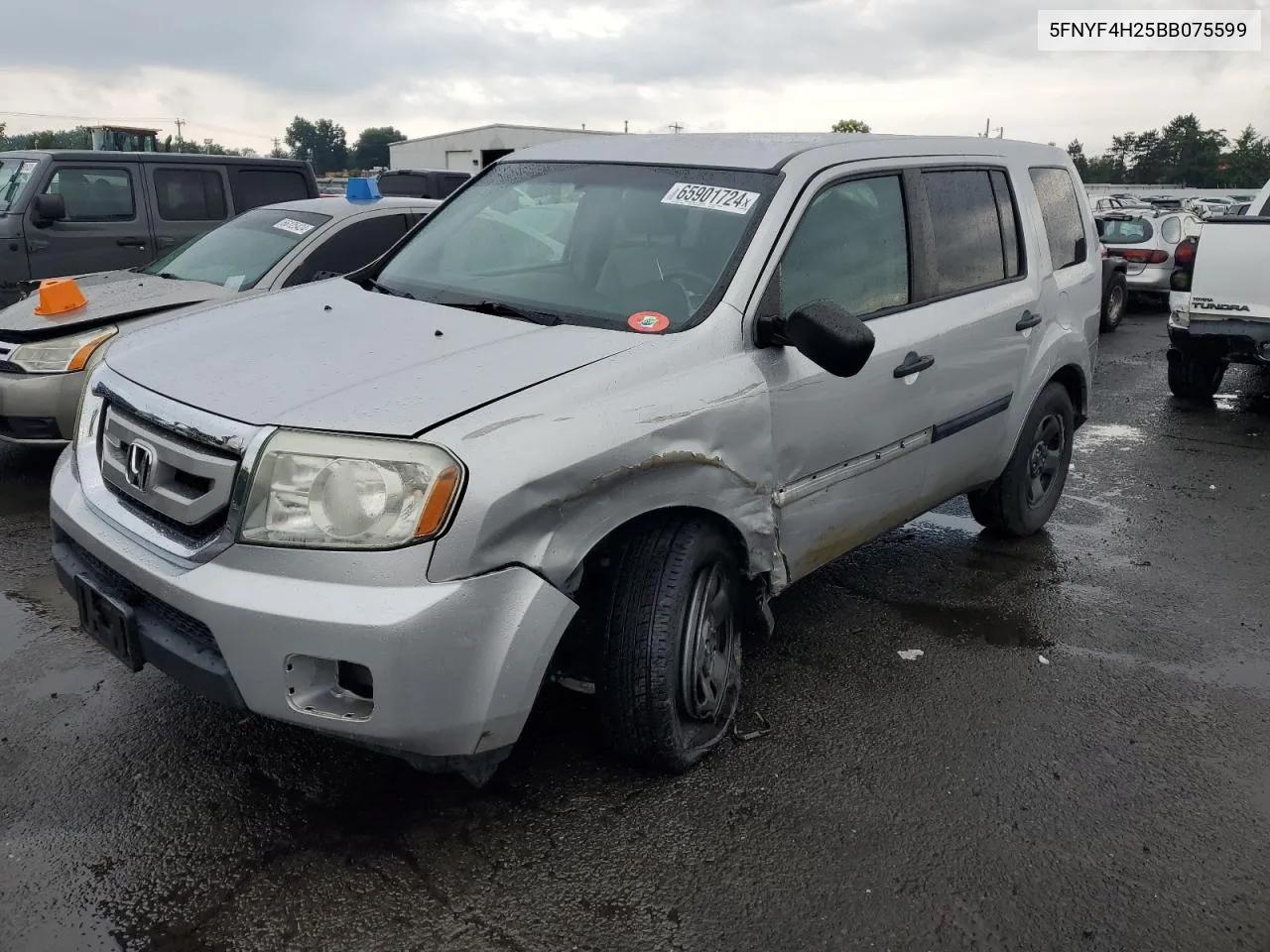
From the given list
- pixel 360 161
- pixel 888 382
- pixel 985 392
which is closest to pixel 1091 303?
pixel 985 392

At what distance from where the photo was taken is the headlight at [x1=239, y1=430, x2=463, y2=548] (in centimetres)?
231

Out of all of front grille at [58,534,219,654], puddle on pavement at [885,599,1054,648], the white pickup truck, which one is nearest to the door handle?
puddle on pavement at [885,599,1054,648]

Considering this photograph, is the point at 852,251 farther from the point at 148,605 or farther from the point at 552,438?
the point at 148,605

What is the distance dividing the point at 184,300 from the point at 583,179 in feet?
10.4

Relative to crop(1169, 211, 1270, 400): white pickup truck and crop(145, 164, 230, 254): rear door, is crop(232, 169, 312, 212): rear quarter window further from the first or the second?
crop(1169, 211, 1270, 400): white pickup truck

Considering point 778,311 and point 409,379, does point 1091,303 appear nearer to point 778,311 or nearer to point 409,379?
point 778,311

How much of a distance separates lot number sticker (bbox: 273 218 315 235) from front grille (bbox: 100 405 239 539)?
381 cm

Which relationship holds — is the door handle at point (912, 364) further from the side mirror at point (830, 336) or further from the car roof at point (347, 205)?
the car roof at point (347, 205)

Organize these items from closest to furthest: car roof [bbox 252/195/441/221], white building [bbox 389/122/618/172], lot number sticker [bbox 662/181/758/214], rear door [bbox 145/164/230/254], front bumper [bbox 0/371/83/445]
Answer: lot number sticker [bbox 662/181/758/214] → front bumper [bbox 0/371/83/445] → car roof [bbox 252/195/441/221] → rear door [bbox 145/164/230/254] → white building [bbox 389/122/618/172]

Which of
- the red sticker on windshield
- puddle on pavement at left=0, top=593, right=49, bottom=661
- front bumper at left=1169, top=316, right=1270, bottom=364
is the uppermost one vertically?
the red sticker on windshield

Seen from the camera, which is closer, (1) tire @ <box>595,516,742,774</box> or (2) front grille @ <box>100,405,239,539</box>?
(2) front grille @ <box>100,405,239,539</box>

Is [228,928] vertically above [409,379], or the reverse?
[409,379]

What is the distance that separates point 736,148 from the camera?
361 cm

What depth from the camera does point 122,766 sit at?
9.84 ft
